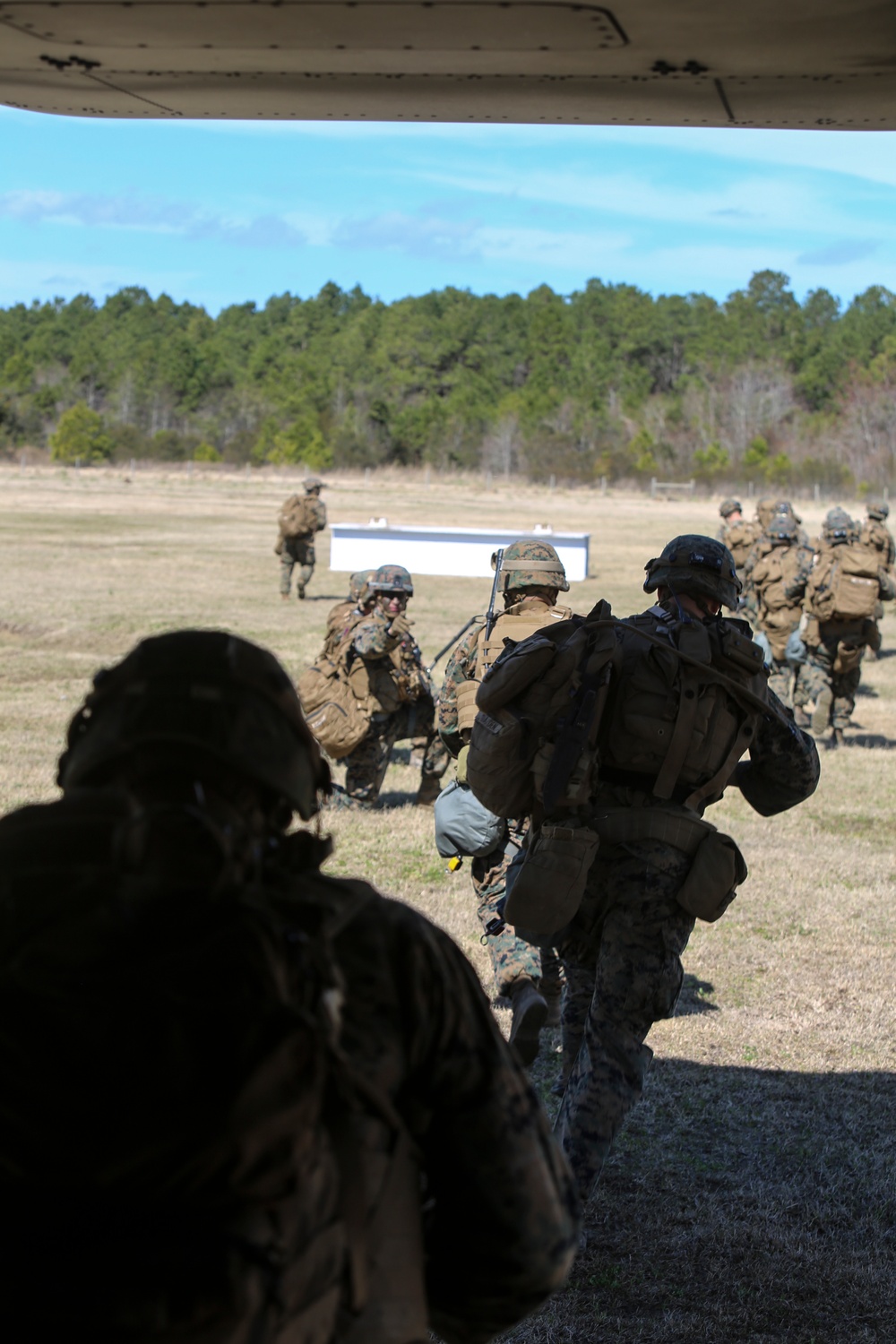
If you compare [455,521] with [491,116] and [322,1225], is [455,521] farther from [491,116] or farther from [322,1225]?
[322,1225]

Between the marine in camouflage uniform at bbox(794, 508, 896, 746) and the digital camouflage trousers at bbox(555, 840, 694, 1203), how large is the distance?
7.72 meters

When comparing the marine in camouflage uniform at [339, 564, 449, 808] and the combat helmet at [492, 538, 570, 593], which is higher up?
the combat helmet at [492, 538, 570, 593]

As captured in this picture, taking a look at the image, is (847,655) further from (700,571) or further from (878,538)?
(700,571)

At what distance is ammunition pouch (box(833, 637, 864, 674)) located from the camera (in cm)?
1168

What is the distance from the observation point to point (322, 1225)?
4.81 feet

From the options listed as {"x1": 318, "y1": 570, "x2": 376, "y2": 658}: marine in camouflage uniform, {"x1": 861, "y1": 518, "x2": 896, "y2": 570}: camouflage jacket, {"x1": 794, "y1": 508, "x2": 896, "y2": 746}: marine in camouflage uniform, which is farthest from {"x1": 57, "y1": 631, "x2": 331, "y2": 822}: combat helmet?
{"x1": 861, "y1": 518, "x2": 896, "y2": 570}: camouflage jacket

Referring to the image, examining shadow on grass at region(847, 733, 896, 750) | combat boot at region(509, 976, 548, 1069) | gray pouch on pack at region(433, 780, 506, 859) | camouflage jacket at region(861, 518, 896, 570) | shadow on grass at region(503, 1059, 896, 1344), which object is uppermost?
camouflage jacket at region(861, 518, 896, 570)

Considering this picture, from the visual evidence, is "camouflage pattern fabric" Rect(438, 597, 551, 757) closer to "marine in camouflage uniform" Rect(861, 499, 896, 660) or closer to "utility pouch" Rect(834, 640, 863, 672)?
"utility pouch" Rect(834, 640, 863, 672)

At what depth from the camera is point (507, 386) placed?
299ft

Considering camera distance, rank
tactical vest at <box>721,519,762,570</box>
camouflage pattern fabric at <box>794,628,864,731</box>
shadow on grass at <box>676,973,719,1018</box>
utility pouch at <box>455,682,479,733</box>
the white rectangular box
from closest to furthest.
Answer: utility pouch at <box>455,682,479,733</box> → shadow on grass at <box>676,973,719,1018</box> → camouflage pattern fabric at <box>794,628,864,731</box> → tactical vest at <box>721,519,762,570</box> → the white rectangular box

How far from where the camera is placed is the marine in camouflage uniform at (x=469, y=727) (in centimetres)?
549

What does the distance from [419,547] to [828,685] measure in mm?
13525

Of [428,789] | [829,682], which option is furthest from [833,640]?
[428,789]

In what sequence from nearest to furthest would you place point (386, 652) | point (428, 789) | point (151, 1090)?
point (151, 1090) < point (386, 652) < point (428, 789)
